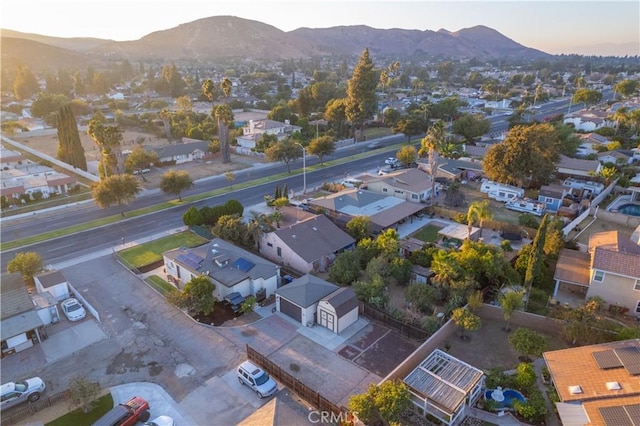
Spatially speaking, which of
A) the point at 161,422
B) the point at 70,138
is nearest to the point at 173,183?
the point at 70,138

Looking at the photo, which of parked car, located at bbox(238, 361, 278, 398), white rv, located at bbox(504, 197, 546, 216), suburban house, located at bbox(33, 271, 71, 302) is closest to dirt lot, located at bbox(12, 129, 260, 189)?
suburban house, located at bbox(33, 271, 71, 302)

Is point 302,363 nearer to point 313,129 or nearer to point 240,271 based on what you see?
point 240,271

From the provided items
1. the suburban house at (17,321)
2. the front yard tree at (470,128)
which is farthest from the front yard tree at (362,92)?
the suburban house at (17,321)

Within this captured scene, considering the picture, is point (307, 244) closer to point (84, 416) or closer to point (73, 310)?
point (73, 310)

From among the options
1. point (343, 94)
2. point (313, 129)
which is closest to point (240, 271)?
point (313, 129)

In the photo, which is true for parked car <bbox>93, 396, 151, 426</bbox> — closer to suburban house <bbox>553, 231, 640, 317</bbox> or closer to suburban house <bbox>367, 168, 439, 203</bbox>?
suburban house <bbox>553, 231, 640, 317</bbox>

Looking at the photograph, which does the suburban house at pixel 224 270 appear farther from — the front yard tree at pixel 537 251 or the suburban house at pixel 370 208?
the front yard tree at pixel 537 251
